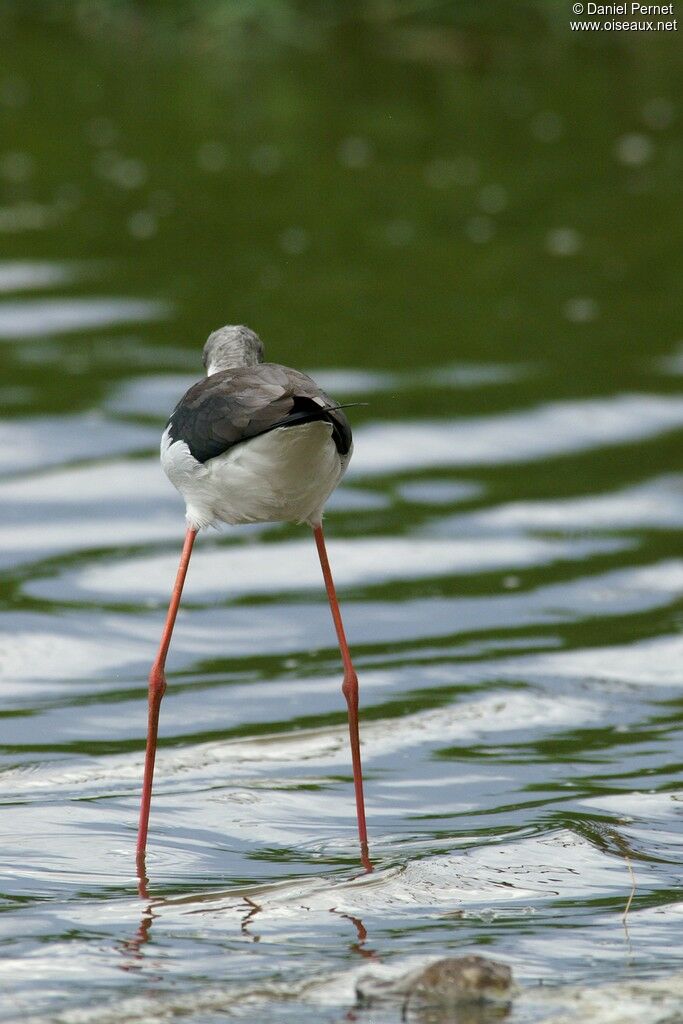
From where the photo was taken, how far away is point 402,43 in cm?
2950

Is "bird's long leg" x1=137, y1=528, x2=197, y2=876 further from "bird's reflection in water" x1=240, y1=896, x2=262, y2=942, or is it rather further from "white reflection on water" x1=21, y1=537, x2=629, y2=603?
"white reflection on water" x1=21, y1=537, x2=629, y2=603

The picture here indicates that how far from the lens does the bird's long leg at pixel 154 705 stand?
6.25m

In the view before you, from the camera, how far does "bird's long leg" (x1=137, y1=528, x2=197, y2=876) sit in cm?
625

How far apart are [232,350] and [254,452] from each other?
1.20 metres

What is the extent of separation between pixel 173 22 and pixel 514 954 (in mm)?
28375

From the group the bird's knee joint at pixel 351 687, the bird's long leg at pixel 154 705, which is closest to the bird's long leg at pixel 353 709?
the bird's knee joint at pixel 351 687

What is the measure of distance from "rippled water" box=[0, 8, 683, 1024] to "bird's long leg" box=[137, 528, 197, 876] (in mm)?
135

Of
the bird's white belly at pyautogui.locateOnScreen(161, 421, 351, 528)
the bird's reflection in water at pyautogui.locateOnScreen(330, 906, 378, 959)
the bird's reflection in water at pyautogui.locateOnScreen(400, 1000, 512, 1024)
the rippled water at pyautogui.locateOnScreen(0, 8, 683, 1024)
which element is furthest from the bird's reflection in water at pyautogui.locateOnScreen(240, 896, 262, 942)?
the bird's white belly at pyautogui.locateOnScreen(161, 421, 351, 528)

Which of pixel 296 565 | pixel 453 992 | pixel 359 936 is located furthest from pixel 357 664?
pixel 453 992

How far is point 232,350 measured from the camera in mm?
6906

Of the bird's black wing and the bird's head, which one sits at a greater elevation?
the bird's head

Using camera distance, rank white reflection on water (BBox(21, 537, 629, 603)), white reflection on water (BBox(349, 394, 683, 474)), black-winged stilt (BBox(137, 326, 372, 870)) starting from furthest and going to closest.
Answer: white reflection on water (BBox(349, 394, 683, 474)), white reflection on water (BBox(21, 537, 629, 603)), black-winged stilt (BBox(137, 326, 372, 870))

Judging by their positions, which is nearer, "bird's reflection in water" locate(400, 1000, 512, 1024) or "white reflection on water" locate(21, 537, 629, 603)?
"bird's reflection in water" locate(400, 1000, 512, 1024)

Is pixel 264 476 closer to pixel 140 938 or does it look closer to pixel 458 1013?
pixel 140 938
